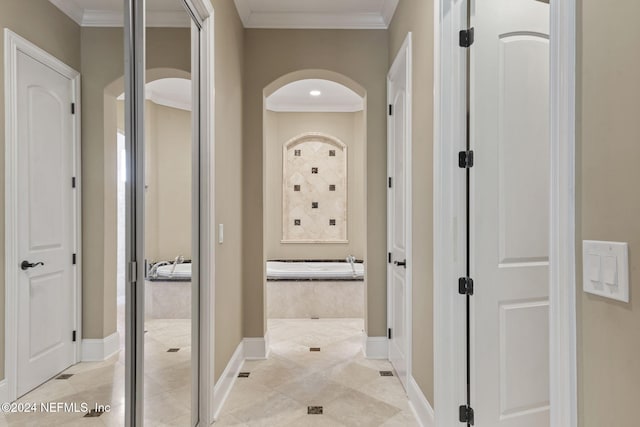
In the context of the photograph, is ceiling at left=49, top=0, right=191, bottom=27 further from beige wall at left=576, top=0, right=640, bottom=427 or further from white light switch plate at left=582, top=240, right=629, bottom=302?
white light switch plate at left=582, top=240, right=629, bottom=302

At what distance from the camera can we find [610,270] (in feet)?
2.63

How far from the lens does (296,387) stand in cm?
272

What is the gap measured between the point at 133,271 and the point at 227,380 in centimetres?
159

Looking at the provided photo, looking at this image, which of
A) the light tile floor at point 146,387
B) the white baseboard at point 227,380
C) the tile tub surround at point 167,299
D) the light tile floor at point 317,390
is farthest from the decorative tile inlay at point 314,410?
the tile tub surround at point 167,299

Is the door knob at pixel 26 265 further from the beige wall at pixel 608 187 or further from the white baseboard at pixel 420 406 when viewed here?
the white baseboard at pixel 420 406

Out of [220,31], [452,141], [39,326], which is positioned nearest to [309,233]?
[220,31]

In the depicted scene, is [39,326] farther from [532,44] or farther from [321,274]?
[321,274]

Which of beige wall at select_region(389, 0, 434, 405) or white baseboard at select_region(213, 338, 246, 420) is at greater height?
beige wall at select_region(389, 0, 434, 405)

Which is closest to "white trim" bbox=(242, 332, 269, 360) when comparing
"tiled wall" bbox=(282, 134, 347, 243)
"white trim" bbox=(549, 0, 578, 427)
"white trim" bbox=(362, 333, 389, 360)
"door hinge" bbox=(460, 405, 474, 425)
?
"white trim" bbox=(362, 333, 389, 360)

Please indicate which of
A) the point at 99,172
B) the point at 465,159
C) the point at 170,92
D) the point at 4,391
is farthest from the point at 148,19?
the point at 465,159

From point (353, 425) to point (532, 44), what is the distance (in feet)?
7.36

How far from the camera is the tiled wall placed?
237 inches

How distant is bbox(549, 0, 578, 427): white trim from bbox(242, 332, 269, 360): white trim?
2.64m

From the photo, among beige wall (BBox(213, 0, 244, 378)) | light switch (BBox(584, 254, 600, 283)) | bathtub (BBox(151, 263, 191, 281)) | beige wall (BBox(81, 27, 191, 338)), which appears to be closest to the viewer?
light switch (BBox(584, 254, 600, 283))
